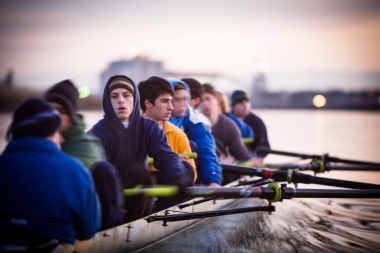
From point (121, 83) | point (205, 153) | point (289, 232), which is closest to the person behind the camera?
point (121, 83)

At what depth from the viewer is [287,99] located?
115875mm

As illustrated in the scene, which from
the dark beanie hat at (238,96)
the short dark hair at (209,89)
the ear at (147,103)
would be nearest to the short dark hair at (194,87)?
the short dark hair at (209,89)

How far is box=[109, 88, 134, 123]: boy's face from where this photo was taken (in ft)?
16.5

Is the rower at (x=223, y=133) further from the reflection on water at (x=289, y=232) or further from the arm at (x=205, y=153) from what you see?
the arm at (x=205, y=153)

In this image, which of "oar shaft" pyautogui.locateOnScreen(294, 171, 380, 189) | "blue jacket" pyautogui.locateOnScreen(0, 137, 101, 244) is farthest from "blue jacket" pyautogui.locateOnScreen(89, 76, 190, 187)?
"oar shaft" pyautogui.locateOnScreen(294, 171, 380, 189)

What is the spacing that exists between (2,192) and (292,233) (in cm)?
418

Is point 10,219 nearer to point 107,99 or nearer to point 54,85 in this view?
point 54,85

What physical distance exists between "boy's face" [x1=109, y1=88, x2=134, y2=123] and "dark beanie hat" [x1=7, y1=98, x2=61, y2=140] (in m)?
1.63

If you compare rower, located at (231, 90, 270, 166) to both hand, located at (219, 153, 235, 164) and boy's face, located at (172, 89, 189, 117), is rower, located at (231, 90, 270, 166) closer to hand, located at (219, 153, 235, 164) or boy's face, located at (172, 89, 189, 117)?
hand, located at (219, 153, 235, 164)

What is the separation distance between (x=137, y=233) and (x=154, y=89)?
2.05 m

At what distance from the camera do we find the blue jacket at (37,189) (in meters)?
3.29

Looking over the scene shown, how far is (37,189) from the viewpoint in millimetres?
3297

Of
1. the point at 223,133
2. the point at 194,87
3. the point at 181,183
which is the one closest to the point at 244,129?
the point at 223,133

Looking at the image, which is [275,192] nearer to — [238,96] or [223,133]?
[223,133]
